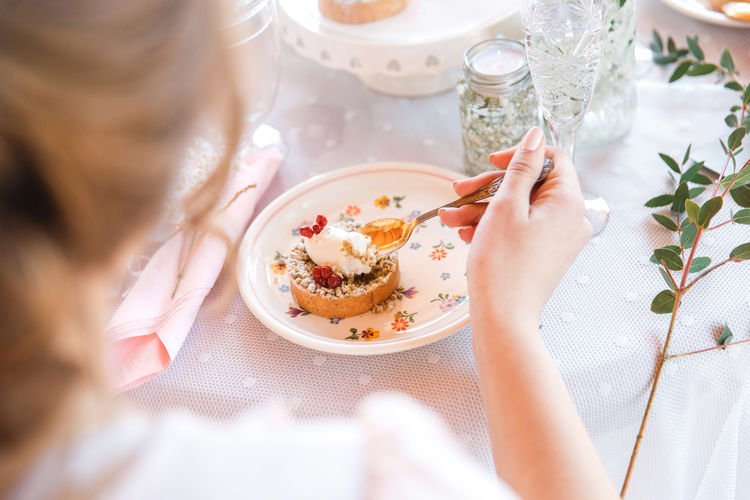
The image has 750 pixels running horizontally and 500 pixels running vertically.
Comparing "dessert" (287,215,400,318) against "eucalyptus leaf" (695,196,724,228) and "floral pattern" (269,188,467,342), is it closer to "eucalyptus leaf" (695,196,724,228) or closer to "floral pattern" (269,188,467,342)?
"floral pattern" (269,188,467,342)

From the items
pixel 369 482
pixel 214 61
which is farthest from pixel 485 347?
pixel 214 61

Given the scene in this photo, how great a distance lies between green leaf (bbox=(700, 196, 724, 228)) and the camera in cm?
85

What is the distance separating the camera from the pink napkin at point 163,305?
0.86m

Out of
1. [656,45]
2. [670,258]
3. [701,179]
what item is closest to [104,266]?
[670,258]

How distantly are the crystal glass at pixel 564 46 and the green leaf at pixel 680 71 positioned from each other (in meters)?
0.25

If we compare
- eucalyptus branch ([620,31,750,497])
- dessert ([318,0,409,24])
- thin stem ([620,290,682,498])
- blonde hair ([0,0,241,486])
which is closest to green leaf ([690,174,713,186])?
eucalyptus branch ([620,31,750,497])

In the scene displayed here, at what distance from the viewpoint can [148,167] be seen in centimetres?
47

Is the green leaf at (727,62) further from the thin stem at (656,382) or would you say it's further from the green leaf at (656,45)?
the thin stem at (656,382)

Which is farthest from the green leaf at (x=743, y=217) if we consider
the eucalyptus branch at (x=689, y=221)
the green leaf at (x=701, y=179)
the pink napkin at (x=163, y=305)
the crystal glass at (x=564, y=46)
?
the pink napkin at (x=163, y=305)

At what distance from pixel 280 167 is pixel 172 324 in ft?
1.18

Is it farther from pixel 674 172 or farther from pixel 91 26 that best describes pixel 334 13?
pixel 91 26

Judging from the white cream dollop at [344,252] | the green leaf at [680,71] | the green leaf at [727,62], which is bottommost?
the white cream dollop at [344,252]

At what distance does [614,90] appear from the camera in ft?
3.60

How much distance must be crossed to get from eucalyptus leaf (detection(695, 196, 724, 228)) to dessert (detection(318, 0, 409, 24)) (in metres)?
0.59
